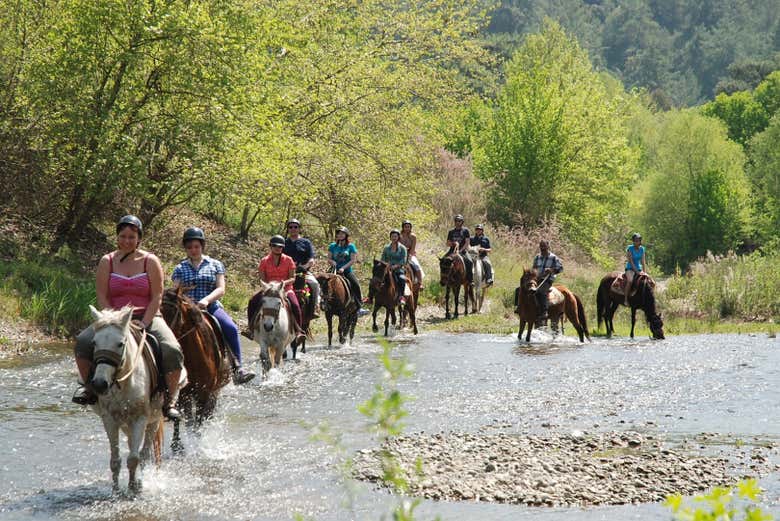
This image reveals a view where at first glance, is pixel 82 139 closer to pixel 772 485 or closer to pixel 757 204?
pixel 772 485

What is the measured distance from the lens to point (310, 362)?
18.8 meters

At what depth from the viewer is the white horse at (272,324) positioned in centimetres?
1532

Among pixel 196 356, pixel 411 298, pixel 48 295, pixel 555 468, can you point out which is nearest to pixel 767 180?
pixel 411 298

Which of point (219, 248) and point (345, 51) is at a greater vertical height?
point (345, 51)

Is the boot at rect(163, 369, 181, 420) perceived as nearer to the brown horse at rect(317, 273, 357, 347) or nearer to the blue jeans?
the blue jeans

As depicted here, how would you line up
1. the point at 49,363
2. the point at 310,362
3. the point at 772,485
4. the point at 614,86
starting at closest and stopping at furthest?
the point at 772,485 < the point at 49,363 < the point at 310,362 < the point at 614,86

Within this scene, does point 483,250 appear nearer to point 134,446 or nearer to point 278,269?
point 278,269

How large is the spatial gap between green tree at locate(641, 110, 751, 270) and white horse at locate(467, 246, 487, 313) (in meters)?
39.8

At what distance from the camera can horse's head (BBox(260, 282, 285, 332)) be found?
1531cm

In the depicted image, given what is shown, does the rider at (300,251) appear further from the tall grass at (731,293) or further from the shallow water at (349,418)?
the tall grass at (731,293)

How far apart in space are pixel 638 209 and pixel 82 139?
54.5 m

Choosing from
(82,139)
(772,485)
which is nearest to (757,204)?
(82,139)

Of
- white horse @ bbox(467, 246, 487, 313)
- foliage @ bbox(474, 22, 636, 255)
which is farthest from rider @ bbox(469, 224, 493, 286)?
foliage @ bbox(474, 22, 636, 255)

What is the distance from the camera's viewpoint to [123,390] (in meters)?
8.49
